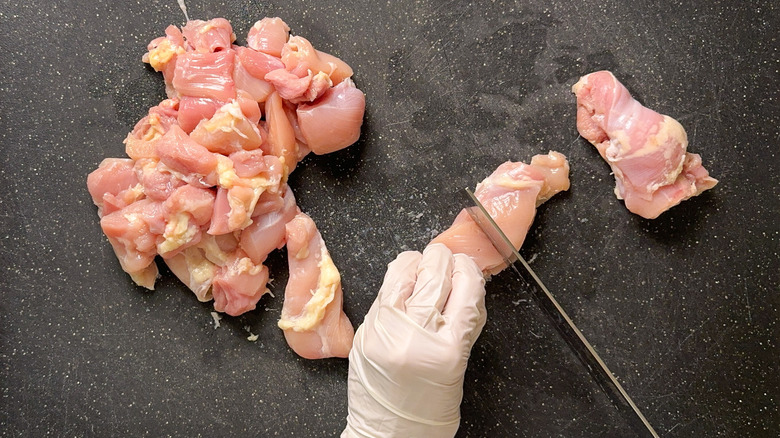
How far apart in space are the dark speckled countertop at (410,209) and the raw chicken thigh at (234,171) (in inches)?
2.9

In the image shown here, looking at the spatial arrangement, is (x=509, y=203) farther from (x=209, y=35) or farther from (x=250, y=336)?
(x=209, y=35)

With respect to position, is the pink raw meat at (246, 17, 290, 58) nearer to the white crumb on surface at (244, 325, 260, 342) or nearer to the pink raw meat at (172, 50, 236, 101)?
the pink raw meat at (172, 50, 236, 101)

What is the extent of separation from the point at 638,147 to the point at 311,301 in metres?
0.93

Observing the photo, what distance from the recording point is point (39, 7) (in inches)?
66.7

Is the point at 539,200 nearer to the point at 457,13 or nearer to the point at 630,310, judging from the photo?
the point at 630,310

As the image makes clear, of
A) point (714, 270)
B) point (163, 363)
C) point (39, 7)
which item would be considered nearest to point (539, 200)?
point (714, 270)

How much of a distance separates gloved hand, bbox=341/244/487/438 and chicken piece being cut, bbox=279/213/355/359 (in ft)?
0.37

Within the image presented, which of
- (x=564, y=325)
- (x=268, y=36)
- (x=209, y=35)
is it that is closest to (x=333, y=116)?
(x=268, y=36)

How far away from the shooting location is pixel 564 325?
1413 millimetres

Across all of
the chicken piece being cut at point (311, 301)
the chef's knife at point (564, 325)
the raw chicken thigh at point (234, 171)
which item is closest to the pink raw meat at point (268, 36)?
the raw chicken thigh at point (234, 171)

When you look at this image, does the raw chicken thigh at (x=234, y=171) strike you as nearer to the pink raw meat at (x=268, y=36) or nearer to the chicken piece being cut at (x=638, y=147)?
the pink raw meat at (x=268, y=36)

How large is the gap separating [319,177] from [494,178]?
473mm

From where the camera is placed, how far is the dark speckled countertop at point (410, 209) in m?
1.64

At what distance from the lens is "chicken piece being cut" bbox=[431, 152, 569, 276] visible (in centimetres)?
155
